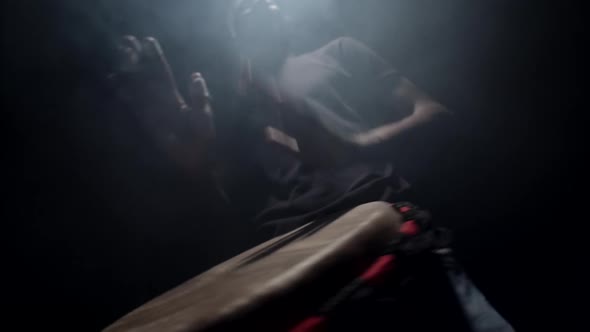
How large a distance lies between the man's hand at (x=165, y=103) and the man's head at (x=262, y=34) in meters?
0.24

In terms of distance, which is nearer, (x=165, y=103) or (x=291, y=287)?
(x=291, y=287)

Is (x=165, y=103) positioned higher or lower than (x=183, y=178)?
higher

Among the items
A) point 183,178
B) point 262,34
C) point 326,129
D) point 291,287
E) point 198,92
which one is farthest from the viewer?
point 183,178

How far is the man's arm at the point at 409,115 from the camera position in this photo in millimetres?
1111

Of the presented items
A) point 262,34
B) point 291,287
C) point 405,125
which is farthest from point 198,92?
point 291,287

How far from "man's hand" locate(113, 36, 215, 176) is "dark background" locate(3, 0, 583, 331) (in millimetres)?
116

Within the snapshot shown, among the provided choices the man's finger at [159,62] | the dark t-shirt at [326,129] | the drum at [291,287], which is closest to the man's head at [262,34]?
the dark t-shirt at [326,129]

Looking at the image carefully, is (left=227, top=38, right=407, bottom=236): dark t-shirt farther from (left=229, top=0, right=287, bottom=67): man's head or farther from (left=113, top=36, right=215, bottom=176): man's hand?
(left=113, top=36, right=215, bottom=176): man's hand

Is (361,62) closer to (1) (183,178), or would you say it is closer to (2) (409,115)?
(2) (409,115)

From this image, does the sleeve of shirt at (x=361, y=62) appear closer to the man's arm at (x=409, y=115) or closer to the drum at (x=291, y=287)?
the man's arm at (x=409, y=115)

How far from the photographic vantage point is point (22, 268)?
131 centimetres

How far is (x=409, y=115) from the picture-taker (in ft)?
4.00

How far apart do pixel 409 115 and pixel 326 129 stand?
0.34 meters

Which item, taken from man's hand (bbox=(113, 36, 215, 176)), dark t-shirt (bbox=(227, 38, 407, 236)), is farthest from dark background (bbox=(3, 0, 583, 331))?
dark t-shirt (bbox=(227, 38, 407, 236))
